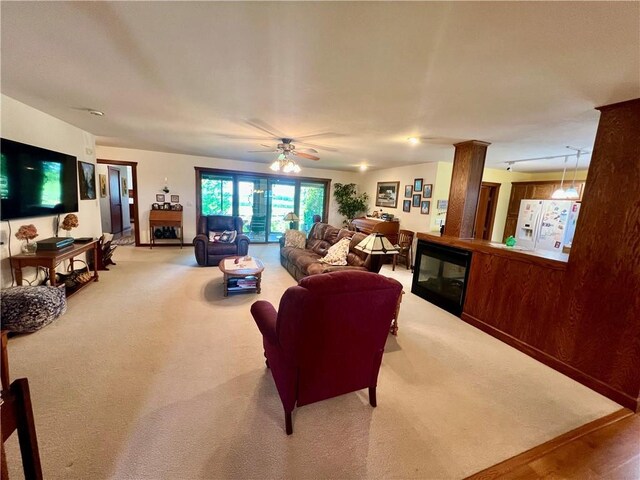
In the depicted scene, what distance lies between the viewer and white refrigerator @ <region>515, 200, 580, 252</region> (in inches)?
200

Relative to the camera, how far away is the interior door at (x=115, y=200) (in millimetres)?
7531

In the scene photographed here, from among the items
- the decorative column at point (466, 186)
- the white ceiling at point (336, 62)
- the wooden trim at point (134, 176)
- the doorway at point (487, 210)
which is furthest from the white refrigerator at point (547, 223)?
the wooden trim at point (134, 176)

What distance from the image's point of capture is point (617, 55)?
1481mm

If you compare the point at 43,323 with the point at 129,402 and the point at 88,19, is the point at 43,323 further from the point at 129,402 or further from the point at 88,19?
the point at 88,19

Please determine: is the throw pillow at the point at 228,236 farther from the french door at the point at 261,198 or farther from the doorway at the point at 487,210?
the doorway at the point at 487,210

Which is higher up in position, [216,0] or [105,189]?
[216,0]

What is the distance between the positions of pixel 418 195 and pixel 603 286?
3.86 m

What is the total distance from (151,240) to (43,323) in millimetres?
4021

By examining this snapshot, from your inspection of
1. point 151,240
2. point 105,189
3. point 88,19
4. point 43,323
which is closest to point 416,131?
point 88,19

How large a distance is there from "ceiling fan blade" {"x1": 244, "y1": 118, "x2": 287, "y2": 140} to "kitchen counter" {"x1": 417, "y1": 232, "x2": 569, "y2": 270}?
2.68 metres

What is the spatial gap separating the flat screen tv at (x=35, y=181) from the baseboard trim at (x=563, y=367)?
17.7 ft

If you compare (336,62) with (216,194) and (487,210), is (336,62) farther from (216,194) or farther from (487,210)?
(487,210)

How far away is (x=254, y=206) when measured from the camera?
291 inches

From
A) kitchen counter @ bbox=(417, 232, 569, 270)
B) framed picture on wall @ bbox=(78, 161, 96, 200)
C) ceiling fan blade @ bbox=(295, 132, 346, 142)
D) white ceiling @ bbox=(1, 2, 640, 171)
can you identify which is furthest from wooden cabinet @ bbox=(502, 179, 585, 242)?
framed picture on wall @ bbox=(78, 161, 96, 200)
